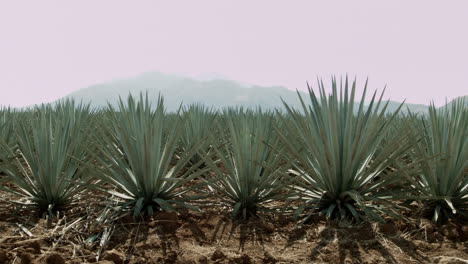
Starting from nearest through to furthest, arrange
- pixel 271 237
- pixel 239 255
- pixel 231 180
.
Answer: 1. pixel 239 255
2. pixel 271 237
3. pixel 231 180

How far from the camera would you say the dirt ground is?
6.59ft

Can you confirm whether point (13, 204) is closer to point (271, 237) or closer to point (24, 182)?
point (24, 182)

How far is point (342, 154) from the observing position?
256cm

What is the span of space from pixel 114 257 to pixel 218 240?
1.88ft

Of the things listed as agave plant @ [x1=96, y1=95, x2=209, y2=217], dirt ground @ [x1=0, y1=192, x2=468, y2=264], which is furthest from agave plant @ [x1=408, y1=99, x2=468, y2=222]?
agave plant @ [x1=96, y1=95, x2=209, y2=217]

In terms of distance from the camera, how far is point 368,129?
251 centimetres

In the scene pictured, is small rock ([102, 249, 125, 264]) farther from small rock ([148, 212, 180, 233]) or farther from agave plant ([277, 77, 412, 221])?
agave plant ([277, 77, 412, 221])

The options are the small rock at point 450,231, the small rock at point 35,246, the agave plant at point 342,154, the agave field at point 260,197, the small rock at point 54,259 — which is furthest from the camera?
the agave plant at point 342,154

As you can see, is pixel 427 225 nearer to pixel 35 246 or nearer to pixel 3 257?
pixel 35 246

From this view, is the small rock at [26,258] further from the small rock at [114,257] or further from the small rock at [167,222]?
the small rock at [167,222]

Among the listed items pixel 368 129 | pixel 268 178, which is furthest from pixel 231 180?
pixel 368 129

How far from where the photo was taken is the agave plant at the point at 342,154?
2479 millimetres

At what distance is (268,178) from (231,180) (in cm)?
27

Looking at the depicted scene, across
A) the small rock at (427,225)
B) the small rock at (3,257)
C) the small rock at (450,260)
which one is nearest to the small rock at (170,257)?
the small rock at (3,257)
